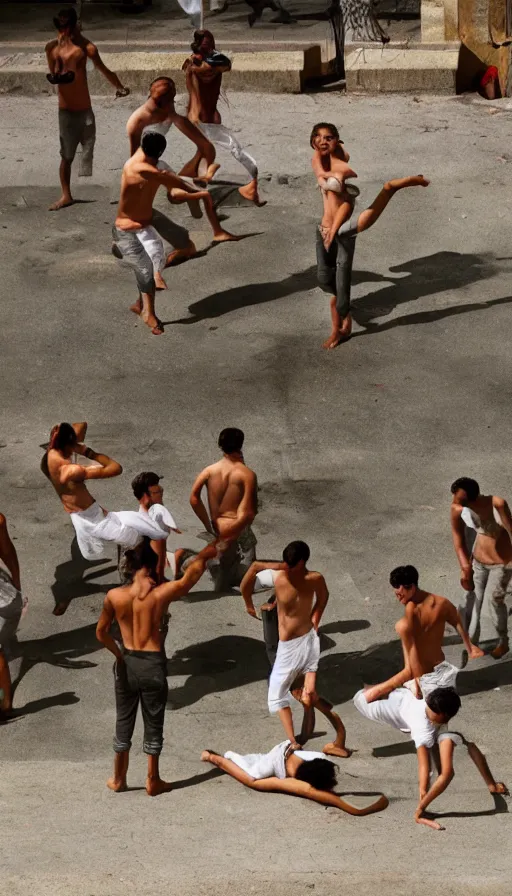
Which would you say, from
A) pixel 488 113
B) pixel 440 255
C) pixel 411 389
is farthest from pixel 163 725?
pixel 488 113

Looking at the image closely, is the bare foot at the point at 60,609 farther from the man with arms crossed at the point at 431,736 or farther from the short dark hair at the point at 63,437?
the man with arms crossed at the point at 431,736

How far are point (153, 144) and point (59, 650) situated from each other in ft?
17.2

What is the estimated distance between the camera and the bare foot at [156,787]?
9180mm

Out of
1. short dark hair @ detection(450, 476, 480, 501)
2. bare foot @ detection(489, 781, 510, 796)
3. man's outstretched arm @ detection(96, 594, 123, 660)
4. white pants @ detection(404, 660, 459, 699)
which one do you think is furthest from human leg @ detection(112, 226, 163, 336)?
bare foot @ detection(489, 781, 510, 796)

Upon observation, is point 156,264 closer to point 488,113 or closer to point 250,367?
point 250,367

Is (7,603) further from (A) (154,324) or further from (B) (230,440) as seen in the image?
(A) (154,324)

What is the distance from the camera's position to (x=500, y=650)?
1054 centimetres

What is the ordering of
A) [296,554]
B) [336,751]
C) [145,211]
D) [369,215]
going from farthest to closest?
[145,211], [369,215], [336,751], [296,554]

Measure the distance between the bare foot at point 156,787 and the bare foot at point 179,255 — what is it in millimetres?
7845

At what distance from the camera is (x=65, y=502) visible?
10.8 m

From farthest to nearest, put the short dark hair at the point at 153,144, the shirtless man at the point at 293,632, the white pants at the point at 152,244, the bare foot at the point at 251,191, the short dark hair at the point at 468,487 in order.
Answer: the bare foot at the point at 251,191, the white pants at the point at 152,244, the short dark hair at the point at 153,144, the short dark hair at the point at 468,487, the shirtless man at the point at 293,632

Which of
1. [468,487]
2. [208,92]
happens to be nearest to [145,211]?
[208,92]

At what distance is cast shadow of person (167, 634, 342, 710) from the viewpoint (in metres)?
10.3

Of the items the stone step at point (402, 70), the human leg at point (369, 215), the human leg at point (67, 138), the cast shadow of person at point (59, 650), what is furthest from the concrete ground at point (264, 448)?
the human leg at point (369, 215)
